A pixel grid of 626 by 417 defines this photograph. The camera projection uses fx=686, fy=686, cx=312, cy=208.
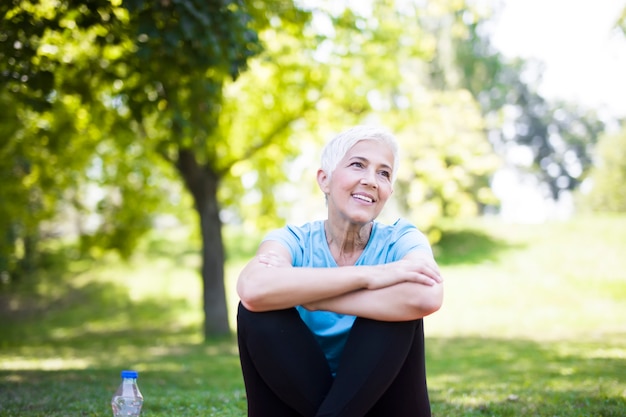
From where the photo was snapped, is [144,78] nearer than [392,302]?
No

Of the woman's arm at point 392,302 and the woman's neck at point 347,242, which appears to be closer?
the woman's arm at point 392,302

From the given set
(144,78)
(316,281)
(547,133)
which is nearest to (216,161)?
(144,78)

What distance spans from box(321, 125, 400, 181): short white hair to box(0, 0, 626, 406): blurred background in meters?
3.52

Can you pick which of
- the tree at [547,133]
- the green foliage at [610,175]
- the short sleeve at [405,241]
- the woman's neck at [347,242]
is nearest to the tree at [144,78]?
the woman's neck at [347,242]

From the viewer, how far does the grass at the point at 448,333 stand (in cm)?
553

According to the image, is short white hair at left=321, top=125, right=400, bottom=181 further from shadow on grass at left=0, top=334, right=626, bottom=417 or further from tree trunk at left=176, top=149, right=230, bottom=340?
tree trunk at left=176, top=149, right=230, bottom=340

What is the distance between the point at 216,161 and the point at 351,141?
11.7 meters

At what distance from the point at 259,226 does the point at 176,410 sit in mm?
11779

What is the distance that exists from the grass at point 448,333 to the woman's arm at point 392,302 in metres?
2.00

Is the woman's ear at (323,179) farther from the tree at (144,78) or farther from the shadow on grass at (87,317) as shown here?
the shadow on grass at (87,317)

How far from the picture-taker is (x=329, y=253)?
362 centimetres

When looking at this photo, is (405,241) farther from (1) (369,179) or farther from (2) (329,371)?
(2) (329,371)

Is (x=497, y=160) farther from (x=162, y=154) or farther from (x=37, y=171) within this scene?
(x=37, y=171)

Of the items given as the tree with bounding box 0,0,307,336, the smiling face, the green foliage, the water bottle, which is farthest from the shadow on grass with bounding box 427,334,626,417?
the green foliage
